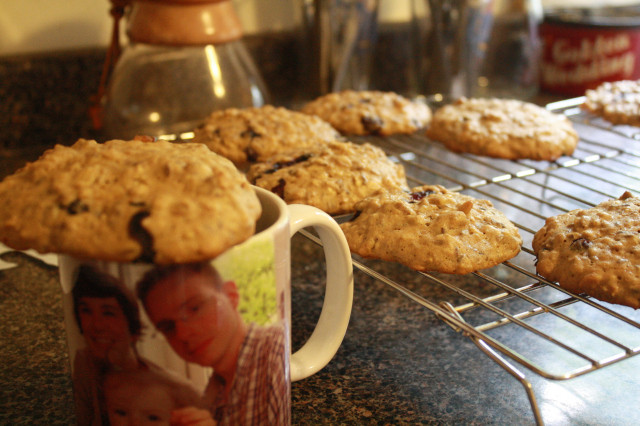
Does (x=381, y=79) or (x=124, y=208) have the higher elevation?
(x=124, y=208)

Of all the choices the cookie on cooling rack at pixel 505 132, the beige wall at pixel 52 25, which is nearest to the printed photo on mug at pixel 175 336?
the cookie on cooling rack at pixel 505 132

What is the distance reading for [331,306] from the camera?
604mm

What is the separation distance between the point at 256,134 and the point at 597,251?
0.57m

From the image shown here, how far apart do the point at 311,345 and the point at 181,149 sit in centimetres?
23

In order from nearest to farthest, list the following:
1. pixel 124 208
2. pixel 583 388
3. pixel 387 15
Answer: pixel 124 208, pixel 583 388, pixel 387 15

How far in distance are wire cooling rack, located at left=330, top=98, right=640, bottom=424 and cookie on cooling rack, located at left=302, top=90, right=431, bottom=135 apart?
3 cm

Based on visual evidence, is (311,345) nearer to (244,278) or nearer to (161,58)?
(244,278)

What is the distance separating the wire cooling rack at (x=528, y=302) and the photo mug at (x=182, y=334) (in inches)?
6.4

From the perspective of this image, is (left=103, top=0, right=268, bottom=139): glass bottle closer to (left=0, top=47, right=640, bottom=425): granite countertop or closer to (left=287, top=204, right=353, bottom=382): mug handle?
(left=0, top=47, right=640, bottom=425): granite countertop

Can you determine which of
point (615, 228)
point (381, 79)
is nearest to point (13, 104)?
point (381, 79)

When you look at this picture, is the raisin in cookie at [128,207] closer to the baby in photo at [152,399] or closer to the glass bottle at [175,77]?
the baby in photo at [152,399]

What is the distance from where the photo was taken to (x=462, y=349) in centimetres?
80

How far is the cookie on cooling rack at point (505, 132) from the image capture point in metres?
1.10

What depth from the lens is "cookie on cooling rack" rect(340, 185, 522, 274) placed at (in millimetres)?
719
